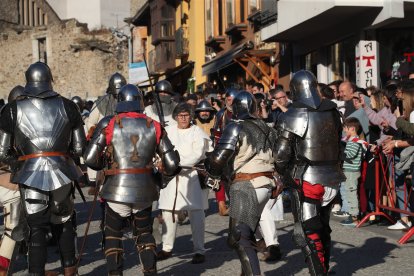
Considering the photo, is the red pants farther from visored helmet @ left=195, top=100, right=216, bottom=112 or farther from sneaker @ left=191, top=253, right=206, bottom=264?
visored helmet @ left=195, top=100, right=216, bottom=112

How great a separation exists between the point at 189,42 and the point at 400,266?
26236 mm

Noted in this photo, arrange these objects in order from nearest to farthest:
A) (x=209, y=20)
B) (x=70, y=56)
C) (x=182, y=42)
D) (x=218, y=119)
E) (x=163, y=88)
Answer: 1. (x=163, y=88)
2. (x=218, y=119)
3. (x=209, y=20)
4. (x=182, y=42)
5. (x=70, y=56)

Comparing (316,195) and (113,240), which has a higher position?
(316,195)

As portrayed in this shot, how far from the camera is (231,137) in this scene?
7027mm

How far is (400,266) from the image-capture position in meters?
8.06

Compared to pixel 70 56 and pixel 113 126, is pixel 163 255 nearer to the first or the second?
pixel 113 126

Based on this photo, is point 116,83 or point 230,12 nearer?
point 116,83

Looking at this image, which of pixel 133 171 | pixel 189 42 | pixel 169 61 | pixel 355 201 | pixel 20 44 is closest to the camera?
pixel 133 171

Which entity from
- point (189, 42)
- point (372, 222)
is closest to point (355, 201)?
point (372, 222)

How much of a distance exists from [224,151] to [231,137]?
0.13m

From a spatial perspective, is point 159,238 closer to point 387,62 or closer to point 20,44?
point 387,62

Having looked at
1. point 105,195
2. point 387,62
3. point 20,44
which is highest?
point 20,44

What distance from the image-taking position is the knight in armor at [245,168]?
698 centimetres

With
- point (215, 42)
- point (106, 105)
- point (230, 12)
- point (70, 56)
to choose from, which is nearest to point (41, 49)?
point (70, 56)
